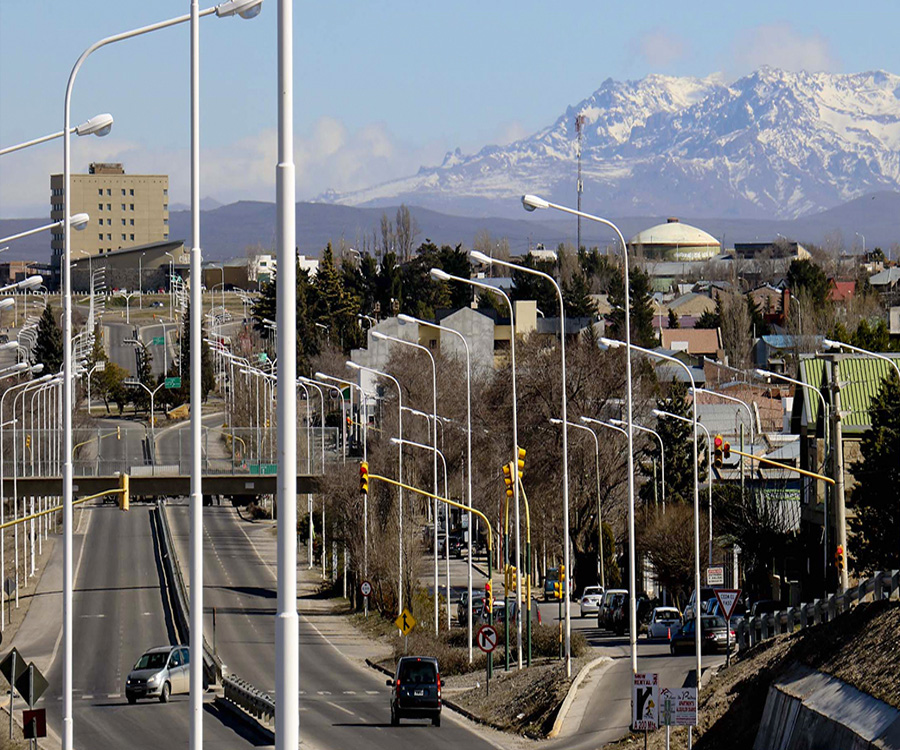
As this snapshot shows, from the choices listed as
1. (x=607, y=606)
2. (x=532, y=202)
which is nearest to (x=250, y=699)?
(x=532, y=202)

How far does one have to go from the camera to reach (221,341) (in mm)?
155250

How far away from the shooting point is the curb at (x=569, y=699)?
35.7 metres

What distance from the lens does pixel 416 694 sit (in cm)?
3994

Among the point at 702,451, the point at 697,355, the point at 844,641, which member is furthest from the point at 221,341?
the point at 844,641

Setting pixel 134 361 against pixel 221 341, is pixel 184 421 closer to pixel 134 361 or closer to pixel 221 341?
pixel 221 341

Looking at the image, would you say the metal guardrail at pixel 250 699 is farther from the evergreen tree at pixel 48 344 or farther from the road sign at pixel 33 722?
the evergreen tree at pixel 48 344

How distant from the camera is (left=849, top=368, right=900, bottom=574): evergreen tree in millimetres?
48219

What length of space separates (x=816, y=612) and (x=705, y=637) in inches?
466

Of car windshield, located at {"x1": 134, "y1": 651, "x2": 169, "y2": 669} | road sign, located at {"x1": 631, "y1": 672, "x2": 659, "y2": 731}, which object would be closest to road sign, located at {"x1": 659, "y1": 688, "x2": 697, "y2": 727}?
road sign, located at {"x1": 631, "y1": 672, "x2": 659, "y2": 731}

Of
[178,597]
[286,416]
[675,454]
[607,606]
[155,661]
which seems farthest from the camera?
[675,454]

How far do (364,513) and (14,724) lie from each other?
93.4ft

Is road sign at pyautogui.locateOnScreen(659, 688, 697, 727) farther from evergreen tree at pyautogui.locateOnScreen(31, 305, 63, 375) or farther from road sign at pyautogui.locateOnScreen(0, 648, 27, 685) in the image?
evergreen tree at pyautogui.locateOnScreen(31, 305, 63, 375)

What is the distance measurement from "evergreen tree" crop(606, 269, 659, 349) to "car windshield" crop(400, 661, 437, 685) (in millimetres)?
84360

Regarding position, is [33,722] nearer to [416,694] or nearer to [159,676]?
[416,694]
